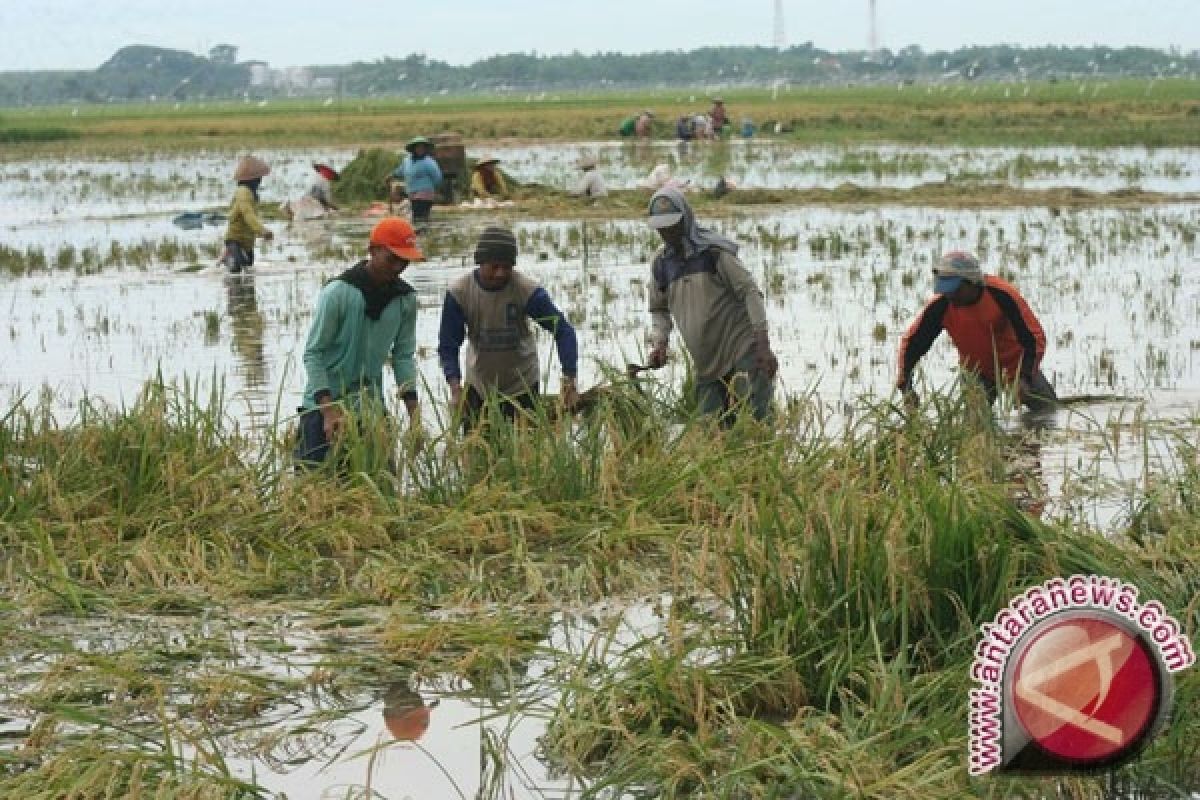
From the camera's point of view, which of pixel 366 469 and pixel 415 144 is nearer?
pixel 366 469

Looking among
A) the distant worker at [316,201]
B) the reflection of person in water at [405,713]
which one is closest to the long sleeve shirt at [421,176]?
→ the distant worker at [316,201]

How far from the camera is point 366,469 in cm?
712

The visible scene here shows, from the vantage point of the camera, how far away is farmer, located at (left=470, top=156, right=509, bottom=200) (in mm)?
24109

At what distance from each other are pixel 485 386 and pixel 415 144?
13178 mm

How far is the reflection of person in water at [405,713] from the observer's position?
16.6 ft

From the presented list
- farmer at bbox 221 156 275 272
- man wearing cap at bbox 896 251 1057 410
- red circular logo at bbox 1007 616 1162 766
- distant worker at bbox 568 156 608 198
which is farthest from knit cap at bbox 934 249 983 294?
distant worker at bbox 568 156 608 198

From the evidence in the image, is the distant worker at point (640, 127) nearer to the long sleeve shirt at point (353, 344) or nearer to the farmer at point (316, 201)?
the farmer at point (316, 201)

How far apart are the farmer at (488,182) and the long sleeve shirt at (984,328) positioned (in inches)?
616

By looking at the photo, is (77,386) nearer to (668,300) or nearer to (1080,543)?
(668,300)

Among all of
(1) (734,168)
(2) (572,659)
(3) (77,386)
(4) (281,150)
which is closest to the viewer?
(2) (572,659)

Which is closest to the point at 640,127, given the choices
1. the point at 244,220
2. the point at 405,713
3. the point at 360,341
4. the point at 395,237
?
the point at 244,220

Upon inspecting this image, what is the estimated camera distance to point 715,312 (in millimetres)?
8273

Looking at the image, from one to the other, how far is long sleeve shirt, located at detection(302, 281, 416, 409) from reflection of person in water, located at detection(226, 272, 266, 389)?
3753mm

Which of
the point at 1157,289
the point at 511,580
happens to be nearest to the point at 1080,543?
the point at 511,580
